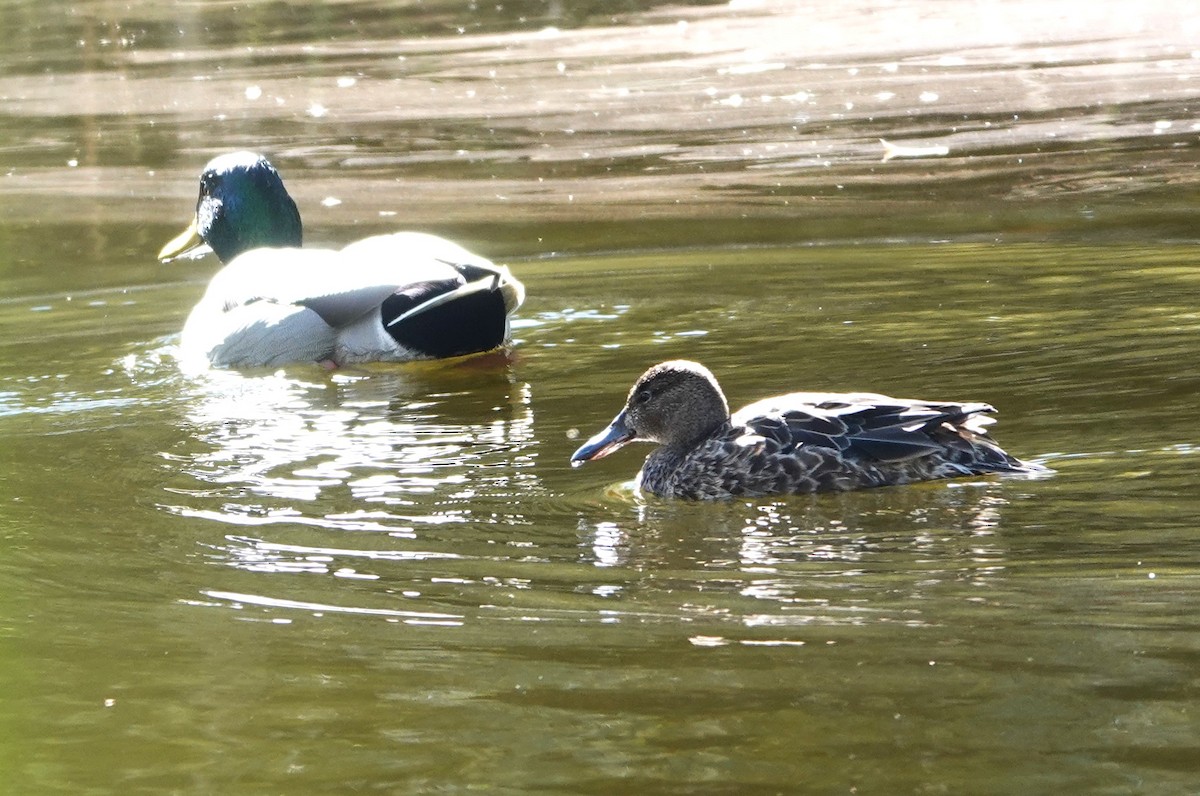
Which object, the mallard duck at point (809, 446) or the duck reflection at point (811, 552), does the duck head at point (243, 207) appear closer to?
the mallard duck at point (809, 446)

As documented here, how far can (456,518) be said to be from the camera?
6113 mm

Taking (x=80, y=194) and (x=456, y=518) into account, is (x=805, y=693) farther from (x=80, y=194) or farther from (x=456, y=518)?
(x=80, y=194)

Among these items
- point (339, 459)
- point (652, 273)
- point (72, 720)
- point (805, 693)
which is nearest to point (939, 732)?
point (805, 693)

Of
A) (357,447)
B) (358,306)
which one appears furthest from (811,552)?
(358,306)

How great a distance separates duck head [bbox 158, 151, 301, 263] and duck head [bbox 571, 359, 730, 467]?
16.7 ft

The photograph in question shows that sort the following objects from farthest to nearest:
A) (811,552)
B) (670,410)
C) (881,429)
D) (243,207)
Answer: (243,207) < (670,410) < (881,429) < (811,552)

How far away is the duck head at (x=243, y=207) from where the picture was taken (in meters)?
11.5

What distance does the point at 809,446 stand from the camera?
6516 mm

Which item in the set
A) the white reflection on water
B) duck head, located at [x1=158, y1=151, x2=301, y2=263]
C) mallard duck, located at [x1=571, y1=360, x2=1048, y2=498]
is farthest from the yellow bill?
mallard duck, located at [x1=571, y1=360, x2=1048, y2=498]

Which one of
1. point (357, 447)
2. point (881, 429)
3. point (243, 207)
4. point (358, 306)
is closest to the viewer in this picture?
point (881, 429)

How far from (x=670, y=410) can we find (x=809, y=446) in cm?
66

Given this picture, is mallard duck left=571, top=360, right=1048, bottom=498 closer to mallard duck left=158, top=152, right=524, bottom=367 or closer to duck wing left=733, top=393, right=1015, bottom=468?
duck wing left=733, top=393, right=1015, bottom=468

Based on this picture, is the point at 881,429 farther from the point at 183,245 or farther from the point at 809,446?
the point at 183,245

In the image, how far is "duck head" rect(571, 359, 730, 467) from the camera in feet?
22.6
